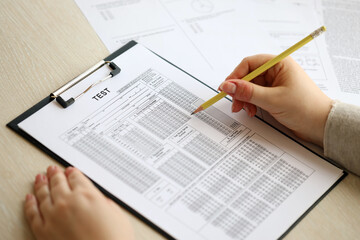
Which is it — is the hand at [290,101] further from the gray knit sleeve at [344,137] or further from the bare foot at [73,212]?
the bare foot at [73,212]

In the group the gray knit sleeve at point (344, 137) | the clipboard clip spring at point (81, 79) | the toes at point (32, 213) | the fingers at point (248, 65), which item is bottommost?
the gray knit sleeve at point (344, 137)

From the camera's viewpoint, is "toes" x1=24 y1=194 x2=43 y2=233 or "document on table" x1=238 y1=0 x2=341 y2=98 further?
"document on table" x1=238 y1=0 x2=341 y2=98

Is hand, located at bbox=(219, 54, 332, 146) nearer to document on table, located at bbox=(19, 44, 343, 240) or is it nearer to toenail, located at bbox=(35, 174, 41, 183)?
document on table, located at bbox=(19, 44, 343, 240)

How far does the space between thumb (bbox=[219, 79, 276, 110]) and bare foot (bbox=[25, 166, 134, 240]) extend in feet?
1.02

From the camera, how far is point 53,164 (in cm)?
72

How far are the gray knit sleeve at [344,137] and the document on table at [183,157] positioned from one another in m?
0.03

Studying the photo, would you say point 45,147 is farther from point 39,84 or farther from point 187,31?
→ point 187,31

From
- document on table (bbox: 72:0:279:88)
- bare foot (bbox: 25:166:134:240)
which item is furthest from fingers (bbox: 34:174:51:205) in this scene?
document on table (bbox: 72:0:279:88)

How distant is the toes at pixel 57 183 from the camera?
0.66 m

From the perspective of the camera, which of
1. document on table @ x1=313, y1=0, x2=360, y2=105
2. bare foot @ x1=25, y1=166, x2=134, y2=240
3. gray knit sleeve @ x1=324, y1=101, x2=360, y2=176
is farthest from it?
document on table @ x1=313, y1=0, x2=360, y2=105

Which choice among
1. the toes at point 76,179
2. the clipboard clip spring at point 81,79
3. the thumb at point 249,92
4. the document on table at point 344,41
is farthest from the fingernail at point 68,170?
the document on table at point 344,41

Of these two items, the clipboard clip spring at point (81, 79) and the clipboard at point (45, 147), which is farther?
the clipboard clip spring at point (81, 79)

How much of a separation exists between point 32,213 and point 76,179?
A: 86mm

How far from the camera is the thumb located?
2.55 ft
